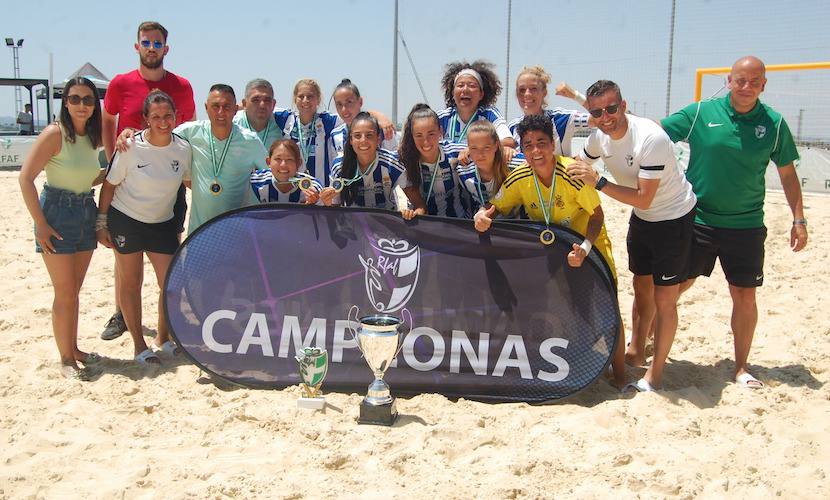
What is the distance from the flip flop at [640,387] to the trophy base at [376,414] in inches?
52.5

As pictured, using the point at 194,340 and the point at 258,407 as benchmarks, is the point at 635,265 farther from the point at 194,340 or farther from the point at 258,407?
the point at 194,340

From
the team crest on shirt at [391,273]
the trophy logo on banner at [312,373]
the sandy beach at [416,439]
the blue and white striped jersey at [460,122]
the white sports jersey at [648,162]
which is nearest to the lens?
the sandy beach at [416,439]

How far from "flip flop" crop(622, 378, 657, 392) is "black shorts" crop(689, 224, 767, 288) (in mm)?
754

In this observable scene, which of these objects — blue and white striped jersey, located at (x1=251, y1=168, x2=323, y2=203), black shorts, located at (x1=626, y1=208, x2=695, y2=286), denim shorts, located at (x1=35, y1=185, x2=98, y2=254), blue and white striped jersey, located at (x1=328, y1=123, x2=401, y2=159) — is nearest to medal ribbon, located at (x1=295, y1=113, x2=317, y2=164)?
blue and white striped jersey, located at (x1=328, y1=123, x2=401, y2=159)

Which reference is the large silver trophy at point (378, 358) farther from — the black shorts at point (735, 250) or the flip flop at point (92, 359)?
the flip flop at point (92, 359)

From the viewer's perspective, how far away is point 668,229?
361cm

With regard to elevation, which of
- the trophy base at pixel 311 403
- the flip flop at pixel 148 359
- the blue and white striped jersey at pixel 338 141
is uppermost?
the blue and white striped jersey at pixel 338 141

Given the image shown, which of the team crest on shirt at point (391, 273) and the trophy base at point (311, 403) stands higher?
the team crest on shirt at point (391, 273)

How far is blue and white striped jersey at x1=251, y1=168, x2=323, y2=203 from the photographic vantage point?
13.0 ft

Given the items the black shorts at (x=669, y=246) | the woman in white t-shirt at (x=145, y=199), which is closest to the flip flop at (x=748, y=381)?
the black shorts at (x=669, y=246)

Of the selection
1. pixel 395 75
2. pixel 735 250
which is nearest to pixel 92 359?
pixel 735 250

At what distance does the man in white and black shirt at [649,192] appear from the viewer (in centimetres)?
337

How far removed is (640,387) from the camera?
3.61m

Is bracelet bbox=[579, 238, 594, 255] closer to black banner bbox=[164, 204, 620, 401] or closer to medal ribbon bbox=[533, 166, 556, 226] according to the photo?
black banner bbox=[164, 204, 620, 401]
